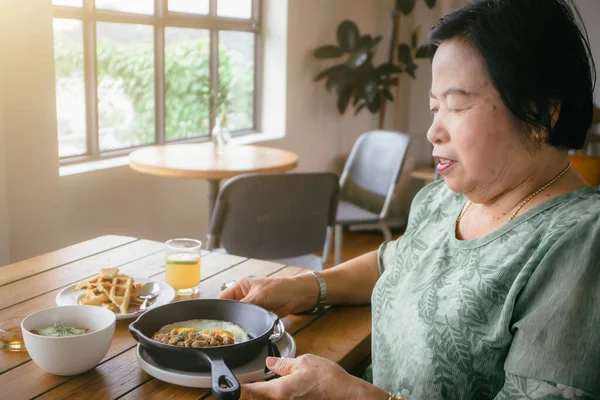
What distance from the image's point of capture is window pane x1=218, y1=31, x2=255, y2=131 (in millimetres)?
4344

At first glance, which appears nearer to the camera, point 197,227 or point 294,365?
point 294,365

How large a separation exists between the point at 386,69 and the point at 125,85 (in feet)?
6.71

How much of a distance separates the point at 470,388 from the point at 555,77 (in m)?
0.48

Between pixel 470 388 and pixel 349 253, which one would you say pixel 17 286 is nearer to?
pixel 470 388

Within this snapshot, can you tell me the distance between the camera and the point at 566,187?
1.07m

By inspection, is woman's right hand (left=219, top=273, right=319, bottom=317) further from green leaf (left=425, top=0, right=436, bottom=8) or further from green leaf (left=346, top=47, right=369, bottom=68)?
green leaf (left=425, top=0, right=436, bottom=8)

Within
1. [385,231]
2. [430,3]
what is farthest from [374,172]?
[430,3]

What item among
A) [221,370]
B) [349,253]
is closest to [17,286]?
[221,370]

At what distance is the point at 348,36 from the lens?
15.9 feet

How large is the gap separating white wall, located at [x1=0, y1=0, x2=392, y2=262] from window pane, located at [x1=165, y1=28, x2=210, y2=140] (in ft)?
1.24

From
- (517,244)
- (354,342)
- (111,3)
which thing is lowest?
(354,342)

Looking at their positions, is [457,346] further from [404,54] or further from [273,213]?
[404,54]

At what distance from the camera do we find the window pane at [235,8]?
4.27 m

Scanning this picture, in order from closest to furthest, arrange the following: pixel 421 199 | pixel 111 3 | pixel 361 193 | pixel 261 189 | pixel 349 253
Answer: pixel 421 199 → pixel 261 189 → pixel 111 3 → pixel 361 193 → pixel 349 253
